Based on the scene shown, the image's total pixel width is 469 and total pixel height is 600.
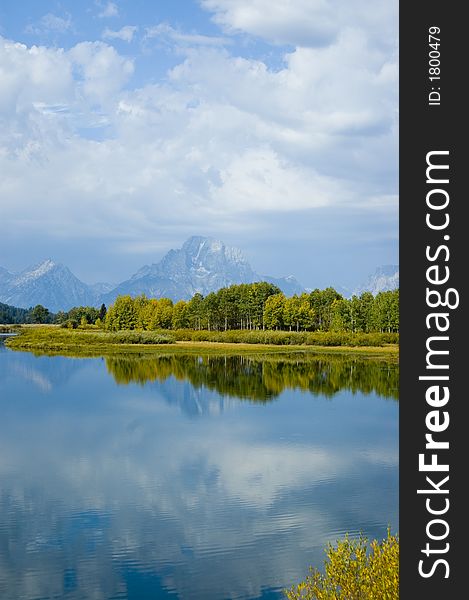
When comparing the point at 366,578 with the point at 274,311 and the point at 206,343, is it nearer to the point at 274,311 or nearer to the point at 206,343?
the point at 206,343

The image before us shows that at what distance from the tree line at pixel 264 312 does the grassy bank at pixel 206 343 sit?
512 cm

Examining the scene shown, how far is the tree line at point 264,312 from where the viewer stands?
2985 inches

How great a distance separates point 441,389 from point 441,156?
1.70m

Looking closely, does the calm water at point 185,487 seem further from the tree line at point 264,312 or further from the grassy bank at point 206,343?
the tree line at point 264,312

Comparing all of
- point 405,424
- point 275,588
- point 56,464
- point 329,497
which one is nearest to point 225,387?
point 56,464

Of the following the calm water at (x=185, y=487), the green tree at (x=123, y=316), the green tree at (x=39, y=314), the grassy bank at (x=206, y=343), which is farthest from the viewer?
the green tree at (x=39, y=314)

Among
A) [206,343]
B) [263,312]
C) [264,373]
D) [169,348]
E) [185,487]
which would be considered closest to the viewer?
[185,487]

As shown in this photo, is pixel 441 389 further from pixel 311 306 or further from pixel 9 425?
pixel 311 306

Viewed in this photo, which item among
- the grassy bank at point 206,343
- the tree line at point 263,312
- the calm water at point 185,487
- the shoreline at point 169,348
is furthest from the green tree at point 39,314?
the calm water at point 185,487

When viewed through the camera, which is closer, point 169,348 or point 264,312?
point 169,348

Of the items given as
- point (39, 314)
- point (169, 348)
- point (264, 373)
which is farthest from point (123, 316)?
point (39, 314)

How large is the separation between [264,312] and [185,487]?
63891 millimetres

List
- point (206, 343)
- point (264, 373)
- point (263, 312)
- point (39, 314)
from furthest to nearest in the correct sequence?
point (39, 314) < point (263, 312) < point (206, 343) < point (264, 373)

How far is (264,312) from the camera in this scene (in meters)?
81.2
